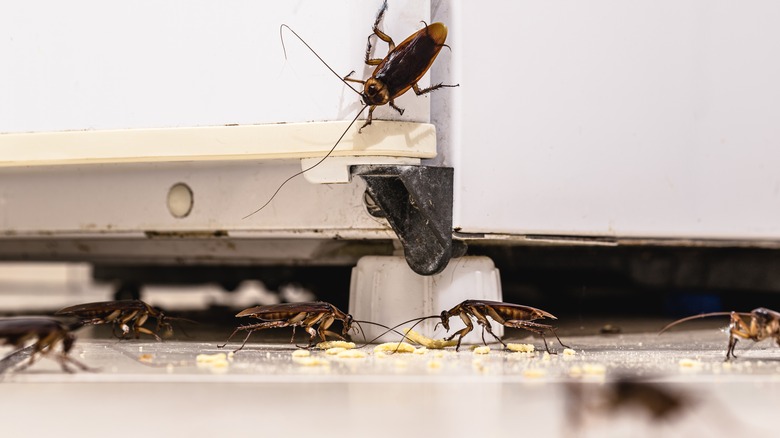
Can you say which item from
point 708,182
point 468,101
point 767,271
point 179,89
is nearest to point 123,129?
point 179,89

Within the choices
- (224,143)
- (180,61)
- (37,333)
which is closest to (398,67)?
(224,143)

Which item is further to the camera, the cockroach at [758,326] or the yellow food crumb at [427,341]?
the yellow food crumb at [427,341]

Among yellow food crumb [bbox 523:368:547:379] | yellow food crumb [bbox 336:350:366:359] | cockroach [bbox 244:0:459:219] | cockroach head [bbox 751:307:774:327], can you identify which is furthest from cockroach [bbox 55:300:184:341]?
cockroach head [bbox 751:307:774:327]

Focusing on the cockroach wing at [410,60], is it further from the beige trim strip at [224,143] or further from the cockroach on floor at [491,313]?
the cockroach on floor at [491,313]

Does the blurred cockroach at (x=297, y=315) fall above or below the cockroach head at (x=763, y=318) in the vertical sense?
below

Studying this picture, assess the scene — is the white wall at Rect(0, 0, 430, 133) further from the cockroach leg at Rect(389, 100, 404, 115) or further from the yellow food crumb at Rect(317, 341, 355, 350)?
the yellow food crumb at Rect(317, 341, 355, 350)

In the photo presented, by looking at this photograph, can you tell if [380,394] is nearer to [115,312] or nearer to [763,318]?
[763,318]

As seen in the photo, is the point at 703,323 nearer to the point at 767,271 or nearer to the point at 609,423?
the point at 767,271

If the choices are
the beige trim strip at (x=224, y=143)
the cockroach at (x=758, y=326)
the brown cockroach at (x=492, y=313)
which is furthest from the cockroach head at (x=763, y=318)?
the beige trim strip at (x=224, y=143)
